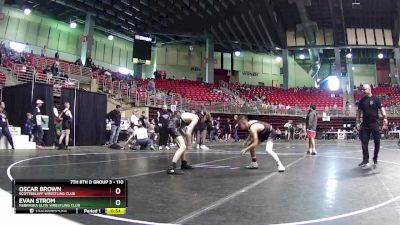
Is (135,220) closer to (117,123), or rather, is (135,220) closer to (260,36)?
(117,123)

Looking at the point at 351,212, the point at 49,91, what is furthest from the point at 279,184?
the point at 49,91

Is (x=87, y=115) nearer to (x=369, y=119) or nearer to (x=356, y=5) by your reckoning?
(x=369, y=119)

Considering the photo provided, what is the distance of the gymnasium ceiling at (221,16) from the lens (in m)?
34.7

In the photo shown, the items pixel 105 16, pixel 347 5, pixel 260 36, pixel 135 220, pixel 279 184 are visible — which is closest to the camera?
pixel 135 220

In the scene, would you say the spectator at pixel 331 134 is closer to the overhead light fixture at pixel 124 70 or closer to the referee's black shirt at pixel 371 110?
the overhead light fixture at pixel 124 70

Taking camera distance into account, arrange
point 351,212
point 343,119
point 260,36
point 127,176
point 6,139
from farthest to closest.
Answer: point 260,36, point 343,119, point 6,139, point 127,176, point 351,212

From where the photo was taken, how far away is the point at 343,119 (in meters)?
39.5

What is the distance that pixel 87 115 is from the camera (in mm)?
17375

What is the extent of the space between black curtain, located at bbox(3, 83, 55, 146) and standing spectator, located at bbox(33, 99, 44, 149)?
44 centimetres

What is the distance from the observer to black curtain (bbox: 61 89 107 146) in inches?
662

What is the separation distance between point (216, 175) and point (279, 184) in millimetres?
1474
